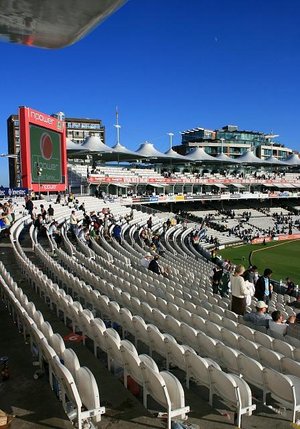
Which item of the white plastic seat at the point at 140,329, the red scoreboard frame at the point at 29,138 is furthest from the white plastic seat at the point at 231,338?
the red scoreboard frame at the point at 29,138

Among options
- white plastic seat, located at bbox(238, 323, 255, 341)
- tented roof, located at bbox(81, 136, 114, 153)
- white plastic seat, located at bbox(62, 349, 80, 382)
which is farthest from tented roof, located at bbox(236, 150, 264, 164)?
white plastic seat, located at bbox(62, 349, 80, 382)

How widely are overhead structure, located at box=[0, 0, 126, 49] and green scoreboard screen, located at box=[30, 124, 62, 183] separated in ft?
81.7

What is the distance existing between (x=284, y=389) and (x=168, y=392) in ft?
4.52

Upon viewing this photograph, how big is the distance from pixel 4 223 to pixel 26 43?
16.4 metres

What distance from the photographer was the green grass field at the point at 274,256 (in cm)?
2638

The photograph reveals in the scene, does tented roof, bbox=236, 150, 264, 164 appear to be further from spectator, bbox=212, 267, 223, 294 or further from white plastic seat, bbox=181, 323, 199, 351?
white plastic seat, bbox=181, 323, 199, 351

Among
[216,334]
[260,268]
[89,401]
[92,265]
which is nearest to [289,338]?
[216,334]

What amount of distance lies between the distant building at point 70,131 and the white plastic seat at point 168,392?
10366 centimetres

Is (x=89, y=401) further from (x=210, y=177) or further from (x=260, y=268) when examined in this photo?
(x=210, y=177)

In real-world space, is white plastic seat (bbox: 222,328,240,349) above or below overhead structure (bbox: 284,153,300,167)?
below

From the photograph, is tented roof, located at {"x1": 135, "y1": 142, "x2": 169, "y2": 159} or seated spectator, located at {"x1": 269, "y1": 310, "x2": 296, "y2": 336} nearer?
seated spectator, located at {"x1": 269, "y1": 310, "x2": 296, "y2": 336}

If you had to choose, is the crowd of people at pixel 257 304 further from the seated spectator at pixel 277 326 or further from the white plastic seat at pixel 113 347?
the white plastic seat at pixel 113 347

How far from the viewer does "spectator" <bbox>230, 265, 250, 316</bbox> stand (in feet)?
26.6

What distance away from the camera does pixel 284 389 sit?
173 inches
